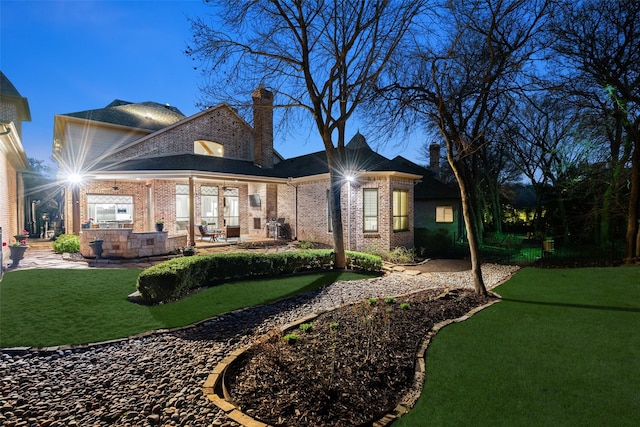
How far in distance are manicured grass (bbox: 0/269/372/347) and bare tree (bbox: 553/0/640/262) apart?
1219 cm

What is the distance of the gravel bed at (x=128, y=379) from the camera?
327 centimetres

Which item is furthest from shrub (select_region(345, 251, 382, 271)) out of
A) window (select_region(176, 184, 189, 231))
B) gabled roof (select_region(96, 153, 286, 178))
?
window (select_region(176, 184, 189, 231))

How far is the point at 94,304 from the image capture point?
6.53 m

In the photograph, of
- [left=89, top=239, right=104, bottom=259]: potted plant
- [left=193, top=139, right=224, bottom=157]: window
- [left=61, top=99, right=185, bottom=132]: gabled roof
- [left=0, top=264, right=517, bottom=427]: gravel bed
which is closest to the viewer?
[left=0, top=264, right=517, bottom=427]: gravel bed

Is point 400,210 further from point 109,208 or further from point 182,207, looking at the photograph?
point 109,208

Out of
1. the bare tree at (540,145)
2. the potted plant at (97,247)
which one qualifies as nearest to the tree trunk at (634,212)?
the bare tree at (540,145)

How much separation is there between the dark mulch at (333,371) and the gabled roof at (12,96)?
21.2 metres

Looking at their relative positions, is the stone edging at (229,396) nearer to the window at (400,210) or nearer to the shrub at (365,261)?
the shrub at (365,261)

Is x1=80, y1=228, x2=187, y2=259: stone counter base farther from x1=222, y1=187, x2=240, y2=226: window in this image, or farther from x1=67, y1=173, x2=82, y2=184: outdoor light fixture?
x1=222, y1=187, x2=240, y2=226: window

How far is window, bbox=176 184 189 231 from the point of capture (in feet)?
57.3

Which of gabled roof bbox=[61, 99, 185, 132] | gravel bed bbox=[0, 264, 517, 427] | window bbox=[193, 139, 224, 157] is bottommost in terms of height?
gravel bed bbox=[0, 264, 517, 427]

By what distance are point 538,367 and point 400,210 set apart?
11.3 meters

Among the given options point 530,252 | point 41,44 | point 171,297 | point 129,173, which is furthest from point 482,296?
point 41,44

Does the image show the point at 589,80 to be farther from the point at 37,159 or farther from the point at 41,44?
the point at 37,159
